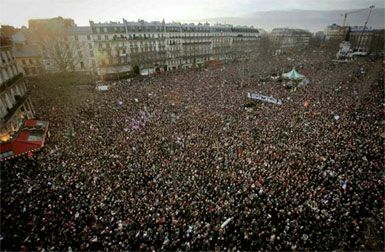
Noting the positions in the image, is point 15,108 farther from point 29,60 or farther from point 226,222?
point 29,60

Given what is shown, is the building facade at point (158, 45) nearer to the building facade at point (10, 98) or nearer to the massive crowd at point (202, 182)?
the building facade at point (10, 98)

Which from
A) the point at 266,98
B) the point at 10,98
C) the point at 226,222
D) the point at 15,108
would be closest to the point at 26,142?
the point at 15,108

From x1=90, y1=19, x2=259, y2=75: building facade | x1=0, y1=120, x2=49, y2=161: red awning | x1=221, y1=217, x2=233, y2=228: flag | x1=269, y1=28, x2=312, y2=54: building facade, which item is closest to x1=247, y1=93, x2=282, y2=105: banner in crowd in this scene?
x1=221, y1=217, x2=233, y2=228: flag

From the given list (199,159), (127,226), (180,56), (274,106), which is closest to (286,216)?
(199,159)

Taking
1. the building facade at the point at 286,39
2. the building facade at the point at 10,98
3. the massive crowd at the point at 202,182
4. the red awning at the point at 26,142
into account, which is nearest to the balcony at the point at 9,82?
the building facade at the point at 10,98

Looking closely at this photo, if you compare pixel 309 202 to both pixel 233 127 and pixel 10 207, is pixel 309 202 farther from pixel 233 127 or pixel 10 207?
pixel 10 207

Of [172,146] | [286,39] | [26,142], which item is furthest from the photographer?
[286,39]
